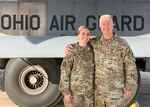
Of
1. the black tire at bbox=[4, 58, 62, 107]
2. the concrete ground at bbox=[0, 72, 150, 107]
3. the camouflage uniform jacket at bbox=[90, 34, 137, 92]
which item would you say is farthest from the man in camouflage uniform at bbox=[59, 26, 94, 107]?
the concrete ground at bbox=[0, 72, 150, 107]

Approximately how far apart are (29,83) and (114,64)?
3.30 m

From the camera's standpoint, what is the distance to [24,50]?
21.4ft

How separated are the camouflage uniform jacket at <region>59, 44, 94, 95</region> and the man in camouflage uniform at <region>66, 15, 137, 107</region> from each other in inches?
2.9

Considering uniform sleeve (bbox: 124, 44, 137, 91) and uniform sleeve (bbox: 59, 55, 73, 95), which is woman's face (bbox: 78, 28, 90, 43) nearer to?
uniform sleeve (bbox: 59, 55, 73, 95)

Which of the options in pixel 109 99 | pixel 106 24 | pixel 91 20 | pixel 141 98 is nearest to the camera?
pixel 106 24

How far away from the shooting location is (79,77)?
4359mm

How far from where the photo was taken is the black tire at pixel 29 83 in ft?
23.4

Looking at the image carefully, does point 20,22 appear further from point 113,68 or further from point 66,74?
point 113,68

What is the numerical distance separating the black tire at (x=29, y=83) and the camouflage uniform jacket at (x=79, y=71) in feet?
9.01

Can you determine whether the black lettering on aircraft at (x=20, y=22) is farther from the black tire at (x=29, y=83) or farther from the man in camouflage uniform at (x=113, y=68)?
the man in camouflage uniform at (x=113, y=68)

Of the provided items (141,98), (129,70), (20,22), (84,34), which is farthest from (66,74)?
(141,98)

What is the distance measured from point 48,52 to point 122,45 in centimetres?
242

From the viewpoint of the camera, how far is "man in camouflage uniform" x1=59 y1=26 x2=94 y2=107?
435 centimetres

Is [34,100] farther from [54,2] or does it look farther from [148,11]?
[148,11]
